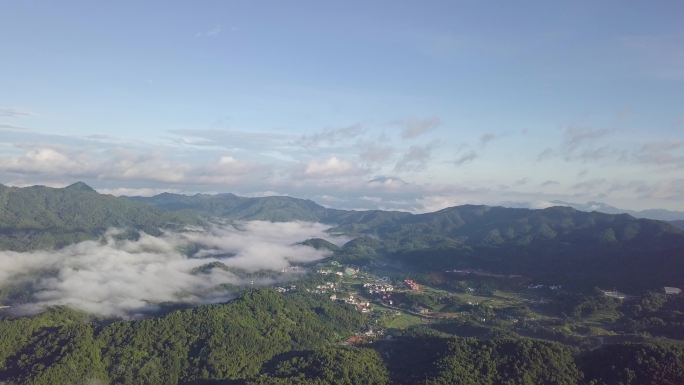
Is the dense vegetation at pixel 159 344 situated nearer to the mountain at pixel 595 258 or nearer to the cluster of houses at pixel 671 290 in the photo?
the cluster of houses at pixel 671 290

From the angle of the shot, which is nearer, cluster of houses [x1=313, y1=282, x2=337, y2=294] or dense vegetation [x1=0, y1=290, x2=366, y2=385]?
dense vegetation [x1=0, y1=290, x2=366, y2=385]

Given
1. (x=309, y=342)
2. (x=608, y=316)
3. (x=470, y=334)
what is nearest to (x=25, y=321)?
(x=309, y=342)

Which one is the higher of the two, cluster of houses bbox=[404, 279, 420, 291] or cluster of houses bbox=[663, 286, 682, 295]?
cluster of houses bbox=[663, 286, 682, 295]

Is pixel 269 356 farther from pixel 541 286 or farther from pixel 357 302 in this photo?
pixel 541 286

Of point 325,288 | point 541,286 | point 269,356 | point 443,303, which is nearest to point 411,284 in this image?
point 443,303

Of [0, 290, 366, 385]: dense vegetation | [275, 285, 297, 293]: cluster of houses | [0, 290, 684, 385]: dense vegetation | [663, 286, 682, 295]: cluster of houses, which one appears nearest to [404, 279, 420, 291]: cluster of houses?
[275, 285, 297, 293]: cluster of houses

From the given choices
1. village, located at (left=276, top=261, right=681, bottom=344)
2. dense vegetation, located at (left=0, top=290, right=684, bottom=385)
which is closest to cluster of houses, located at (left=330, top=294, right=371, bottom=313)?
village, located at (left=276, top=261, right=681, bottom=344)

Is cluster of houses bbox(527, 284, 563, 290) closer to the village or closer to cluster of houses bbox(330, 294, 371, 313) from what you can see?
the village

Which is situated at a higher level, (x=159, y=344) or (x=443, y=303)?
(x=443, y=303)

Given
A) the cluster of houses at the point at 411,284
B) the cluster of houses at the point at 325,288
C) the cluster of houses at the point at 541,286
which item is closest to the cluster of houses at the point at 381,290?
the cluster of houses at the point at 411,284

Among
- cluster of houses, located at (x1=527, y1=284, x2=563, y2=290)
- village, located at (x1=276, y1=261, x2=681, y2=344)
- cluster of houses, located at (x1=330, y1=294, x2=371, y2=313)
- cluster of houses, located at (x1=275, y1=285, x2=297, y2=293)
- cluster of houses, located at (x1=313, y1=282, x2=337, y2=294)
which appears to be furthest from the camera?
cluster of houses, located at (x1=313, y1=282, x2=337, y2=294)

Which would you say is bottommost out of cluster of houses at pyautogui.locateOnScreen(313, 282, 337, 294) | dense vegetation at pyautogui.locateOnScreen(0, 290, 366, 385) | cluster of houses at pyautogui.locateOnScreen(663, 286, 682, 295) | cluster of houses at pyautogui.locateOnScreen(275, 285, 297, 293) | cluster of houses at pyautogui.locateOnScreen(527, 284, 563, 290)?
dense vegetation at pyautogui.locateOnScreen(0, 290, 366, 385)

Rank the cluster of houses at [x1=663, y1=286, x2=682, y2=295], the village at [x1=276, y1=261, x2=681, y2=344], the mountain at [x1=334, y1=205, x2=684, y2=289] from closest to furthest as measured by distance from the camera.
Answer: the village at [x1=276, y1=261, x2=681, y2=344], the cluster of houses at [x1=663, y1=286, x2=682, y2=295], the mountain at [x1=334, y1=205, x2=684, y2=289]
